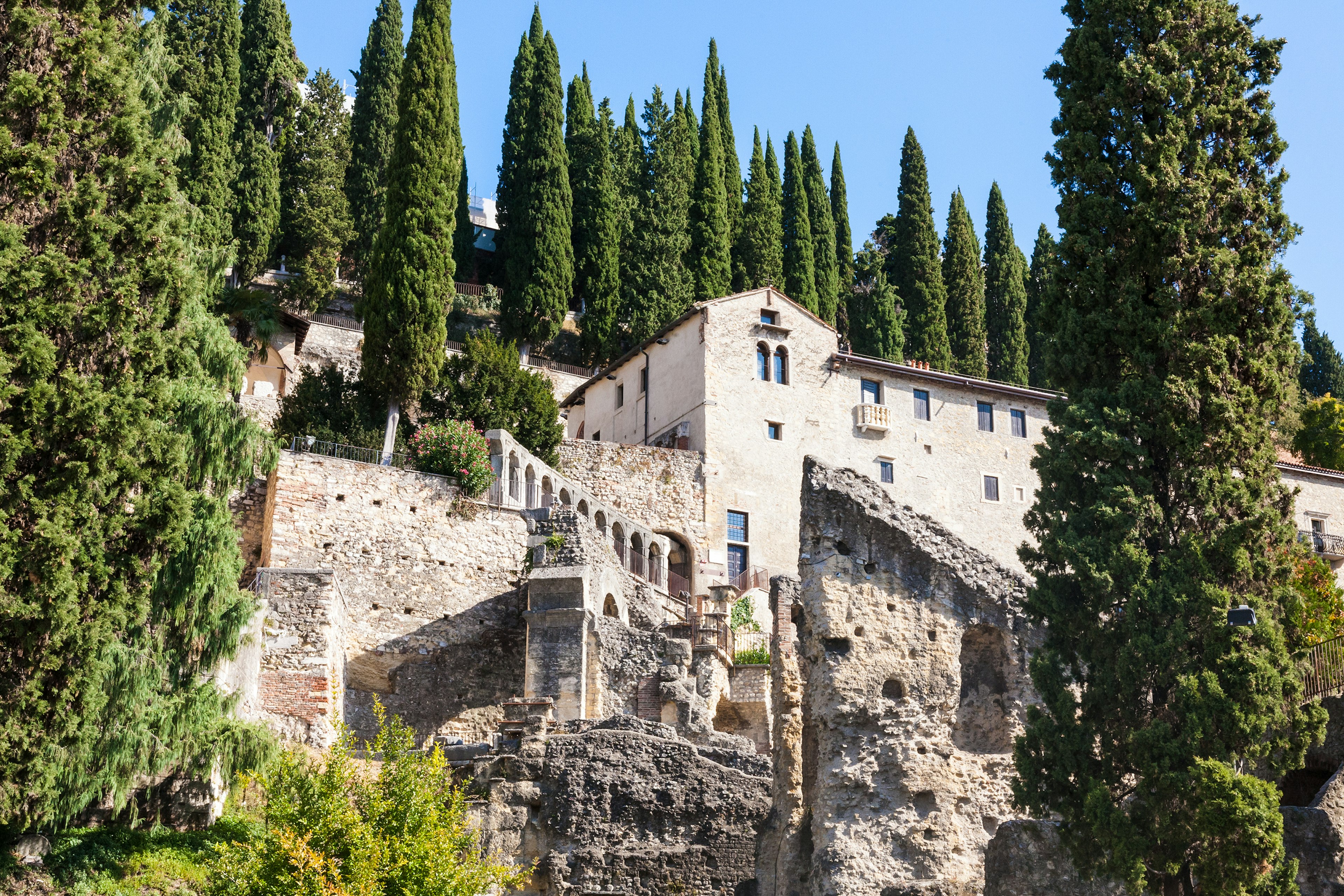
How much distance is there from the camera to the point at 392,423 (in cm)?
3459

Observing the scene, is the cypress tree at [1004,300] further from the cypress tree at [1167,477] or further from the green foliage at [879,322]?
the cypress tree at [1167,477]

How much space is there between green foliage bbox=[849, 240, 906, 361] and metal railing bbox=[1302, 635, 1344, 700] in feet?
113

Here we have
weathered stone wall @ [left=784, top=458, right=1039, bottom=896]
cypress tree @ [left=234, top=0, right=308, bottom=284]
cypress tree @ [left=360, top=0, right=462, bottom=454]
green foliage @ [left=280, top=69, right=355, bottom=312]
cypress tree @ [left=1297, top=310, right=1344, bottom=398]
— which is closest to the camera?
weathered stone wall @ [left=784, top=458, right=1039, bottom=896]

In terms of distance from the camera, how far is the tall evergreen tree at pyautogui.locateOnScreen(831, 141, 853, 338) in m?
61.7

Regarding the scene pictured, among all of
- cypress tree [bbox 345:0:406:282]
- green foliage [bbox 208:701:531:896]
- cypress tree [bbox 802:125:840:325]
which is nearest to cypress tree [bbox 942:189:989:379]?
cypress tree [bbox 802:125:840:325]

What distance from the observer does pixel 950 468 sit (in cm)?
4509

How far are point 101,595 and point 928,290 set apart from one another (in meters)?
47.0

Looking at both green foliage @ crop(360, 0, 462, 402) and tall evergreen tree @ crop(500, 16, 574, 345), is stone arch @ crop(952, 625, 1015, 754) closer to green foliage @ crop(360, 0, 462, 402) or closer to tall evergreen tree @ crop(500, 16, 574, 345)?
green foliage @ crop(360, 0, 462, 402)

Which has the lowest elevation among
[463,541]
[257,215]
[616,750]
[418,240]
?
[616,750]

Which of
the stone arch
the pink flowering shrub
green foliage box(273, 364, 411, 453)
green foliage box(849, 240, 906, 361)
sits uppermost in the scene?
green foliage box(849, 240, 906, 361)

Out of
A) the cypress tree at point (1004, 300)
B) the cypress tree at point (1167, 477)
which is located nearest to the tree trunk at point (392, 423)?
the cypress tree at point (1167, 477)

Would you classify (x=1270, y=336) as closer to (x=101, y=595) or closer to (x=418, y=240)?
(x=101, y=595)

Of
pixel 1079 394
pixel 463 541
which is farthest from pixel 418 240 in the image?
pixel 1079 394

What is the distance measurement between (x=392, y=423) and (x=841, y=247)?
36.2 m
